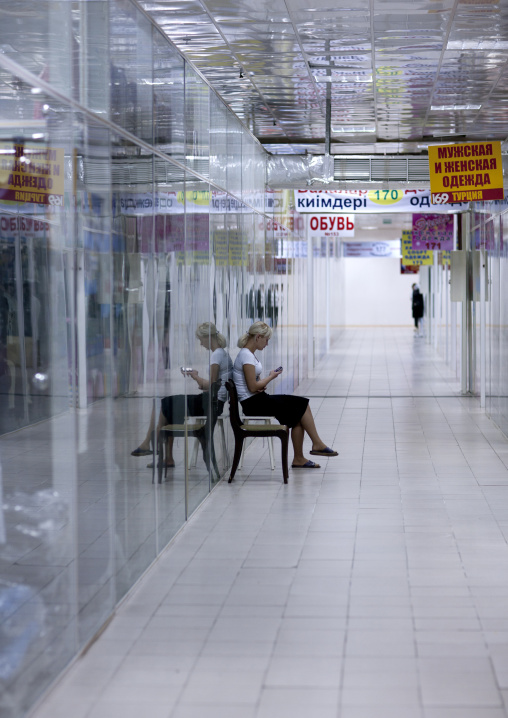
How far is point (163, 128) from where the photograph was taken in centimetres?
580

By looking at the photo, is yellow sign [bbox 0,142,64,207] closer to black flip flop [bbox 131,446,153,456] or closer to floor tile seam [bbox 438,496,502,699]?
black flip flop [bbox 131,446,153,456]

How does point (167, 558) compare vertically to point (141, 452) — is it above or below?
below

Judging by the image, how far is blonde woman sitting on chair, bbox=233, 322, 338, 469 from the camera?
8.27 meters

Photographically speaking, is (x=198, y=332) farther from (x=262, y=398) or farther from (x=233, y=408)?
(x=262, y=398)

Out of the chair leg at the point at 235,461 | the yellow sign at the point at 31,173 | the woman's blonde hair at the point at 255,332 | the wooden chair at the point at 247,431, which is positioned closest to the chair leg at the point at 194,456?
the wooden chair at the point at 247,431

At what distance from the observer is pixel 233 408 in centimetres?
796

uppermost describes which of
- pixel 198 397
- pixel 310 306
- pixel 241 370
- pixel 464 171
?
pixel 464 171

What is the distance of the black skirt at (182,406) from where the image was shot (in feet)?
19.5

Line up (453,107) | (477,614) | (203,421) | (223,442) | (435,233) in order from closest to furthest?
(477,614) → (203,421) → (223,442) → (453,107) → (435,233)

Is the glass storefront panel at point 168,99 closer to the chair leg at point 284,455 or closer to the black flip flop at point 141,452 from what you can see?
the black flip flop at point 141,452

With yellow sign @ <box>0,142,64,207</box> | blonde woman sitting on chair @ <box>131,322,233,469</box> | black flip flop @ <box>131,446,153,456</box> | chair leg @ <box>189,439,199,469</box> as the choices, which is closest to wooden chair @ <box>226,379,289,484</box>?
blonde woman sitting on chair @ <box>131,322,233,469</box>

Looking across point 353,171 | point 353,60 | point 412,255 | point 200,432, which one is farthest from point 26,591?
point 412,255

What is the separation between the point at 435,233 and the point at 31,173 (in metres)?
17.5

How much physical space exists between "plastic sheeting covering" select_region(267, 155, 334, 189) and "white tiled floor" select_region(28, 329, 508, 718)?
4.46m
